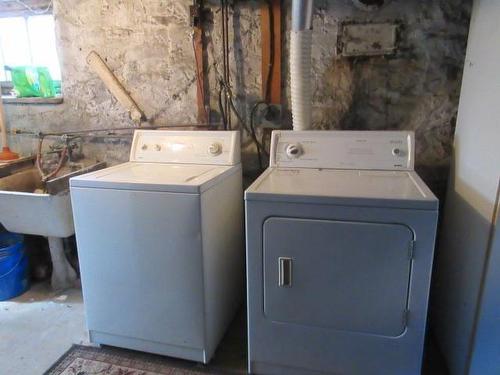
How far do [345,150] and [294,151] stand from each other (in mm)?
251

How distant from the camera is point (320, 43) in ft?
6.36

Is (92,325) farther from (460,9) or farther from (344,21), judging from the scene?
(460,9)

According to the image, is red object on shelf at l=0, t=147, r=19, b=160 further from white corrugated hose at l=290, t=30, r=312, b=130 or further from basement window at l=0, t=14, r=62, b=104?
white corrugated hose at l=290, t=30, r=312, b=130

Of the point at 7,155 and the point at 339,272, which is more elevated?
the point at 7,155

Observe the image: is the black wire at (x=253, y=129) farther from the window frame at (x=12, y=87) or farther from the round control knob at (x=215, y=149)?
the window frame at (x=12, y=87)

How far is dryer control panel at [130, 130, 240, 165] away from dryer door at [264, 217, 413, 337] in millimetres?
657

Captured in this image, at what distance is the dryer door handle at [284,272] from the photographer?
1393mm

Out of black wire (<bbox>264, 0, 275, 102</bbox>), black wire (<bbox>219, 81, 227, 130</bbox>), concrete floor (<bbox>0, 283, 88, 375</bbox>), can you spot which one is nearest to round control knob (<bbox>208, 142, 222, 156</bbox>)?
black wire (<bbox>219, 81, 227, 130</bbox>)

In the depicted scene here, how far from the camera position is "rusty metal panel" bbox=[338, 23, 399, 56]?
1823 millimetres

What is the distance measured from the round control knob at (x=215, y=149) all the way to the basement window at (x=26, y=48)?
1.31m

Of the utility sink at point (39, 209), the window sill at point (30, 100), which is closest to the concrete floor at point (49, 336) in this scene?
the utility sink at point (39, 209)

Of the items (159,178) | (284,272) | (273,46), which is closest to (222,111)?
(273,46)

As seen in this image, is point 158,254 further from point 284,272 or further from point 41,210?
point 41,210

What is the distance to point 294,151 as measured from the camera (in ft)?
5.92
